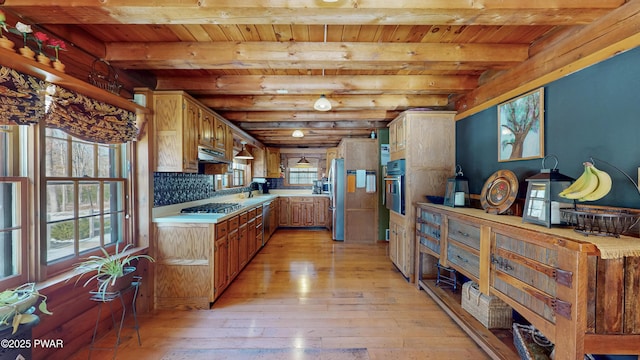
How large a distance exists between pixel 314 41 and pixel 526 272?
7.79 ft

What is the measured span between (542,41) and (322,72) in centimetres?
204

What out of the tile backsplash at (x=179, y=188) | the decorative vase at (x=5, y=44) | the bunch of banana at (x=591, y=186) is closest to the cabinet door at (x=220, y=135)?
the tile backsplash at (x=179, y=188)

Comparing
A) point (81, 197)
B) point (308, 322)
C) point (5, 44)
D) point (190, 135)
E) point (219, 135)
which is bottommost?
point (308, 322)

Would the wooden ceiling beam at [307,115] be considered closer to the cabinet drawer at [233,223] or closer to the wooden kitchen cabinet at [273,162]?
the cabinet drawer at [233,223]

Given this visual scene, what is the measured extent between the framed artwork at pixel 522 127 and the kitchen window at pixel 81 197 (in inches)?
149

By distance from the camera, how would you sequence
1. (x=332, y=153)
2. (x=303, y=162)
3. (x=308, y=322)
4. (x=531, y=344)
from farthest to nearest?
1. (x=303, y=162)
2. (x=332, y=153)
3. (x=308, y=322)
4. (x=531, y=344)

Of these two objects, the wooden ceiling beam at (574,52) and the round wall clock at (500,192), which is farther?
the round wall clock at (500,192)

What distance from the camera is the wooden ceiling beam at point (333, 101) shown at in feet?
12.0

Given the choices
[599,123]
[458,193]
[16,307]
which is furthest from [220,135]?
[599,123]

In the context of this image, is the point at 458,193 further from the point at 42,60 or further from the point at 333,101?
the point at 42,60

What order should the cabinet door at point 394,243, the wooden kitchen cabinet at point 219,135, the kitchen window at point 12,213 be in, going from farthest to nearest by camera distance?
the cabinet door at point 394,243, the wooden kitchen cabinet at point 219,135, the kitchen window at point 12,213

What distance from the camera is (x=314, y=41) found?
2.29m

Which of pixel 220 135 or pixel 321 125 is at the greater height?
pixel 321 125

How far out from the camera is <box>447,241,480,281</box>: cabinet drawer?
6.72ft
